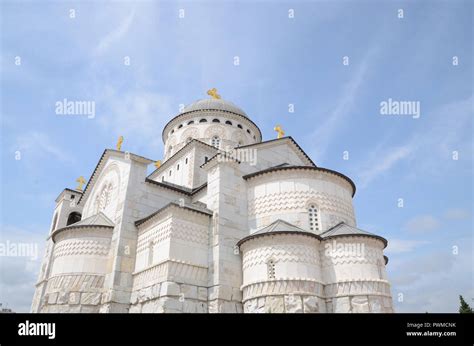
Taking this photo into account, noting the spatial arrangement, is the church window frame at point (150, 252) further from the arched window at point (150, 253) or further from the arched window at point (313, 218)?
the arched window at point (313, 218)

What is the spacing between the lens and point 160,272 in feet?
53.3

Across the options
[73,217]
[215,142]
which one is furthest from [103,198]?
[215,142]

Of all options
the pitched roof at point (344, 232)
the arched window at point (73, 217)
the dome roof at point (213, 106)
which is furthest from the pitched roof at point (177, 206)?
the arched window at point (73, 217)

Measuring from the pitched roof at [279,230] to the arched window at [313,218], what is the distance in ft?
3.97

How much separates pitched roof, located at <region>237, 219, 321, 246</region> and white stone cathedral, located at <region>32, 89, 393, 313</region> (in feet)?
0.16

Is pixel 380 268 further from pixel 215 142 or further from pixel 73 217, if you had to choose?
pixel 73 217

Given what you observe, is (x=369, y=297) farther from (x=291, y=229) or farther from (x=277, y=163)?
(x=277, y=163)

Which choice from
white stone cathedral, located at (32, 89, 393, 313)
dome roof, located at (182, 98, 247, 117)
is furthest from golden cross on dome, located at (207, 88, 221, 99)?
white stone cathedral, located at (32, 89, 393, 313)

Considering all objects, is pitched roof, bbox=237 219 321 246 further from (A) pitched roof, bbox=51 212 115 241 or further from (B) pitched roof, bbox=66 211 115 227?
(B) pitched roof, bbox=66 211 115 227

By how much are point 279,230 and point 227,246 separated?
8.95ft

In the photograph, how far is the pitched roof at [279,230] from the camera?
16359 mm

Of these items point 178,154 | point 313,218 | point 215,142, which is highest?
point 215,142

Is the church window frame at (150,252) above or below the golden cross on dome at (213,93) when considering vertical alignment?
below

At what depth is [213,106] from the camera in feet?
97.3
